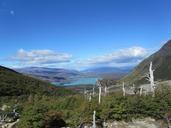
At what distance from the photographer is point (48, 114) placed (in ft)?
248

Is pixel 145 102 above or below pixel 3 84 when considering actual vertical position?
below

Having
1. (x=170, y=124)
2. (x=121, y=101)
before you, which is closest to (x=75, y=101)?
(x=121, y=101)

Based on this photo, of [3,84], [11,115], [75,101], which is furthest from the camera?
[3,84]

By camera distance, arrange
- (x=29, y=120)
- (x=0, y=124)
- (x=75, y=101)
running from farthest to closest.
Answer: (x=75, y=101) → (x=0, y=124) → (x=29, y=120)

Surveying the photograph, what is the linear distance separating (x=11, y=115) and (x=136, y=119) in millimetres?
51750

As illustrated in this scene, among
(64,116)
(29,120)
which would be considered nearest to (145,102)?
(64,116)

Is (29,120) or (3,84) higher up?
(3,84)

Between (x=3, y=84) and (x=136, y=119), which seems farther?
(x=3, y=84)

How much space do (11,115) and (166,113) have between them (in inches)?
2218

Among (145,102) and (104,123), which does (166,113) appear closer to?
(145,102)

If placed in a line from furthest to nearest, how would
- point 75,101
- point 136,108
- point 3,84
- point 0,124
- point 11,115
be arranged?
1. point 3,84
2. point 11,115
3. point 75,101
4. point 0,124
5. point 136,108

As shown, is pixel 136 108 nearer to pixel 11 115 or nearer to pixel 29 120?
pixel 29 120

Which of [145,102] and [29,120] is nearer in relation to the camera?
[29,120]

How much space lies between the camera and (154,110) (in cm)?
7744
